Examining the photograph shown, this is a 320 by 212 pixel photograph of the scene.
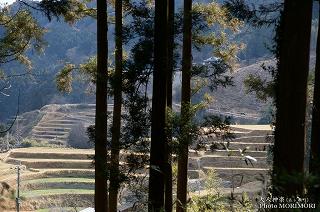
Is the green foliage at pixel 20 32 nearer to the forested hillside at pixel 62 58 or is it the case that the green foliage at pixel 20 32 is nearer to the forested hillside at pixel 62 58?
the forested hillside at pixel 62 58

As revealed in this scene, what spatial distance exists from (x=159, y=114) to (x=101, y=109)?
189 centimetres

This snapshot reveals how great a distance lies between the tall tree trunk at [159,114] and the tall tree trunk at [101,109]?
1.61 m

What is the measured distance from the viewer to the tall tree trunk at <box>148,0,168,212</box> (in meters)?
4.80

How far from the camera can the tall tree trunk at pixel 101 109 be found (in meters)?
6.39

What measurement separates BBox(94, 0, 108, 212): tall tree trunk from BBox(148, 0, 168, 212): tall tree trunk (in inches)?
63.3

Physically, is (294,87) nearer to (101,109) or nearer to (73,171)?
(101,109)

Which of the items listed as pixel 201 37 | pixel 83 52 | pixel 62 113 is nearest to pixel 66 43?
pixel 83 52

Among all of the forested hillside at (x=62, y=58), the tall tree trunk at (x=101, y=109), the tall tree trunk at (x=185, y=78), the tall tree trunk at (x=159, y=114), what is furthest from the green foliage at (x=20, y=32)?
the forested hillside at (x=62, y=58)

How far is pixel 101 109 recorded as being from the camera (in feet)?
21.5

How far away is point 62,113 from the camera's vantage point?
8544 cm

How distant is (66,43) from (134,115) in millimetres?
161574

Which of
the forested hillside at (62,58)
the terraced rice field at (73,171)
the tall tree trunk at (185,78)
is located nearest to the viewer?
the tall tree trunk at (185,78)

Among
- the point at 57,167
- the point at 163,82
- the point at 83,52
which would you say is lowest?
the point at 57,167

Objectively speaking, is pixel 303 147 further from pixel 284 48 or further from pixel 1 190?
pixel 1 190
